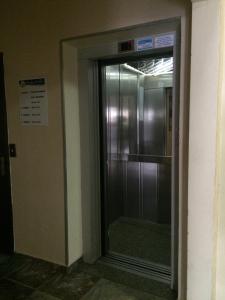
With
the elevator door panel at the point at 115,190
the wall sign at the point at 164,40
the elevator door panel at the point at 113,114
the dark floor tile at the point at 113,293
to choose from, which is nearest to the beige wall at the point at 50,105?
the wall sign at the point at 164,40

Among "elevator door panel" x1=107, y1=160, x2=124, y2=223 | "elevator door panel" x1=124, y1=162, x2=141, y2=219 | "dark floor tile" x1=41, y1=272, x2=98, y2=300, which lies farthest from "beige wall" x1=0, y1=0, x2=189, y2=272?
"elevator door panel" x1=124, y1=162, x2=141, y2=219

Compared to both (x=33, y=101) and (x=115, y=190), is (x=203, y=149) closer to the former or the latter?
(x=33, y=101)

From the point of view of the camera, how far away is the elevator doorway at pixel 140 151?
9.95ft

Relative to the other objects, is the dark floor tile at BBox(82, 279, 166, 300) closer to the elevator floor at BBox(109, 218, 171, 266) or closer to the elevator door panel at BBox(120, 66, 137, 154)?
the elevator floor at BBox(109, 218, 171, 266)

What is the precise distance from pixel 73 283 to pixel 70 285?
3cm

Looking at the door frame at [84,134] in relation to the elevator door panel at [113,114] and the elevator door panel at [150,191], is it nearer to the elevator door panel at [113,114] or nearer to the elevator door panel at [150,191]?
the elevator door panel at [113,114]

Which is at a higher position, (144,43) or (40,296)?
(144,43)

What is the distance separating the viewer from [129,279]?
2.18m

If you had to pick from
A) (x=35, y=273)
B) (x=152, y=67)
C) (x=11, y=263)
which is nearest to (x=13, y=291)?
(x=35, y=273)

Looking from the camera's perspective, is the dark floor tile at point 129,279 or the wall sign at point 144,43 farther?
the dark floor tile at point 129,279

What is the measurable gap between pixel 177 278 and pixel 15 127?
1947 mm

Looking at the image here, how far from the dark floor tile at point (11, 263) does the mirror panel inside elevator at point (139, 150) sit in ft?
3.22

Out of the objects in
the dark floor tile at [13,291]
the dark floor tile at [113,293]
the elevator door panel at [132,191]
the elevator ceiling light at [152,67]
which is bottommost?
the dark floor tile at [113,293]

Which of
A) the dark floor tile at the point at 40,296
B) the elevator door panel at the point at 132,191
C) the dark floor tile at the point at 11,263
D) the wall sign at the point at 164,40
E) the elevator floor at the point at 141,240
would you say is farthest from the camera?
the elevator door panel at the point at 132,191
